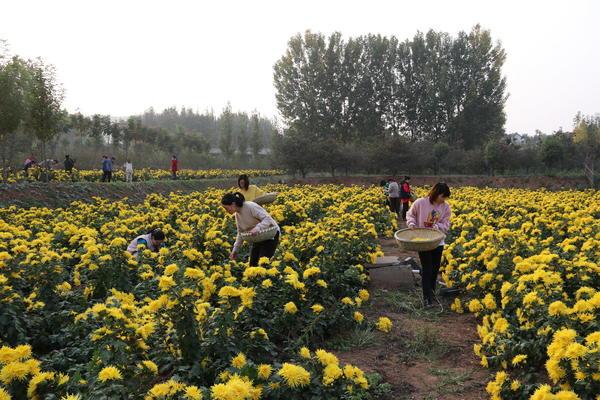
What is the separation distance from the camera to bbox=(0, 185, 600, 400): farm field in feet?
10.1

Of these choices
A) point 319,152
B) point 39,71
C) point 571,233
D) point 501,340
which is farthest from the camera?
point 319,152

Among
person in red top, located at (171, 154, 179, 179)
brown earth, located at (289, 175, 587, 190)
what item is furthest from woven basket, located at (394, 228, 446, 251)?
brown earth, located at (289, 175, 587, 190)

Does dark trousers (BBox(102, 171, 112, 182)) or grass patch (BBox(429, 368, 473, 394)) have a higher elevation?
dark trousers (BBox(102, 171, 112, 182))

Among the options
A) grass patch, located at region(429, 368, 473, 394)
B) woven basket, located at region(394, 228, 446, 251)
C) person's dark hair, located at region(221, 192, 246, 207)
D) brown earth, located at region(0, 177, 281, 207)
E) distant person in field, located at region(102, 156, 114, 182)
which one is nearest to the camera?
grass patch, located at region(429, 368, 473, 394)

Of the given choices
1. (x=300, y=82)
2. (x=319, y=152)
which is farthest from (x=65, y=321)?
(x=300, y=82)

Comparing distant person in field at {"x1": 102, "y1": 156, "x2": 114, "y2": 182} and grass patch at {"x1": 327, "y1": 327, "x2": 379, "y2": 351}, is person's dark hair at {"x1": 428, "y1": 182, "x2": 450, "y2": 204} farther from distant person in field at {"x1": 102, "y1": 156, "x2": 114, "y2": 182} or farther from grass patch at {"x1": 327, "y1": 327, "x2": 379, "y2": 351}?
distant person in field at {"x1": 102, "y1": 156, "x2": 114, "y2": 182}

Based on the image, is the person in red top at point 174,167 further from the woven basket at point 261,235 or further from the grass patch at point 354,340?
the grass patch at point 354,340

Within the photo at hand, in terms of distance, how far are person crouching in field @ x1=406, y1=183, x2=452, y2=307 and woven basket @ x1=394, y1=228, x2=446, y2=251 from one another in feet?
0.40

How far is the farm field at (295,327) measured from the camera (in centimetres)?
309

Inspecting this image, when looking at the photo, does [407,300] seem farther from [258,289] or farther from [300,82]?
[300,82]

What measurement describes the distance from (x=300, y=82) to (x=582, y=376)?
51.5 meters

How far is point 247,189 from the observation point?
26.1 feet

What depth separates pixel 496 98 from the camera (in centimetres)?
5109

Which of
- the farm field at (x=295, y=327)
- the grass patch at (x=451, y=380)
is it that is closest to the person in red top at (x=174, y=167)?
the farm field at (x=295, y=327)
